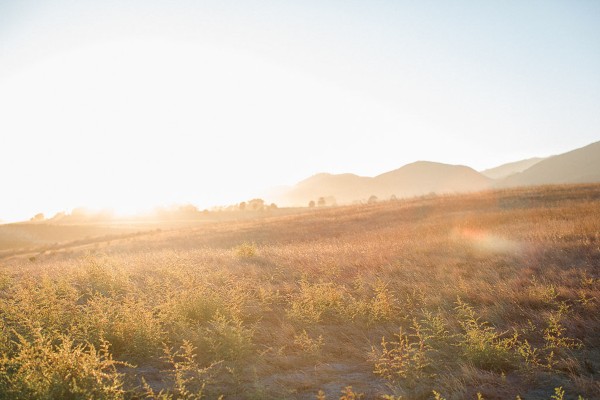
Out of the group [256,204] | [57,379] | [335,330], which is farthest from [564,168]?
[57,379]

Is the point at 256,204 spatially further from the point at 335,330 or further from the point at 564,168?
the point at 564,168

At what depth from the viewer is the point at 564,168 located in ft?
554

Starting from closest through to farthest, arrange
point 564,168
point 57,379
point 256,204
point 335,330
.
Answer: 1. point 57,379
2. point 335,330
3. point 256,204
4. point 564,168

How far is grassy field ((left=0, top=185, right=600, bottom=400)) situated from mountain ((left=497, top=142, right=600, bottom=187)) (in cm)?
17211

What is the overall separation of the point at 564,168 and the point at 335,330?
208476mm

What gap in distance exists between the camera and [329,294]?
7.47 metres

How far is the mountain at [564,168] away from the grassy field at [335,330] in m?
172

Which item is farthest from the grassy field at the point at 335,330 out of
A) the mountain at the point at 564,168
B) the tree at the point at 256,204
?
the mountain at the point at 564,168

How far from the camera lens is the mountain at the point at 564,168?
155400 mm

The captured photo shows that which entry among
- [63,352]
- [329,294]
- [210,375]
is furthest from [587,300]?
[63,352]

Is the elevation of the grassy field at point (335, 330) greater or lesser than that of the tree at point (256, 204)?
lesser

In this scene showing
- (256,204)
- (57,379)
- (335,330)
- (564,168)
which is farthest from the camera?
(564,168)

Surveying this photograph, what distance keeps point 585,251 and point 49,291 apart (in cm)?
1318

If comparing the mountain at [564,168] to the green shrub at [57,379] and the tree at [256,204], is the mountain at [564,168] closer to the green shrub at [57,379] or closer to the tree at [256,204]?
the tree at [256,204]
